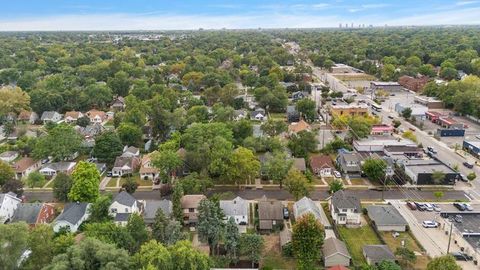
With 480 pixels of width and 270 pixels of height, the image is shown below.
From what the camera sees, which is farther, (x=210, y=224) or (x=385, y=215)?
(x=385, y=215)

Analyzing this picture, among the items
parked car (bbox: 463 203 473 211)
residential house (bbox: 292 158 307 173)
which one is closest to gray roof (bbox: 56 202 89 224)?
residential house (bbox: 292 158 307 173)

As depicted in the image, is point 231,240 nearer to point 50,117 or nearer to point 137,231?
point 137,231

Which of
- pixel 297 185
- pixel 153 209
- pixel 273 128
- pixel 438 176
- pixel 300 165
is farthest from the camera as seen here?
pixel 273 128

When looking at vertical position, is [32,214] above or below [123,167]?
above

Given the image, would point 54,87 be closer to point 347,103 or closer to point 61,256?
point 347,103

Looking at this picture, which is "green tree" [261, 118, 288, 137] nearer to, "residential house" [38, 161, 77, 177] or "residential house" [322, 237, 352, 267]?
"residential house" [38, 161, 77, 177]

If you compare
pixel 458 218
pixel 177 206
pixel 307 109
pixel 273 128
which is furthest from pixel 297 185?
pixel 307 109
